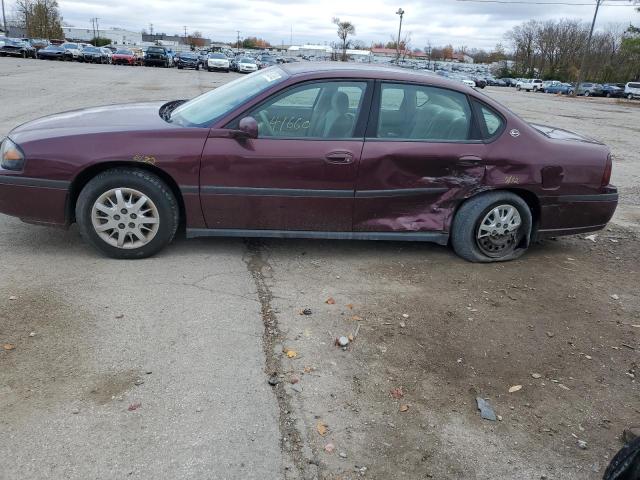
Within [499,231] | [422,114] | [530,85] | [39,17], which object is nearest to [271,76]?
[422,114]

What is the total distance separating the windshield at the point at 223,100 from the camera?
4535 mm

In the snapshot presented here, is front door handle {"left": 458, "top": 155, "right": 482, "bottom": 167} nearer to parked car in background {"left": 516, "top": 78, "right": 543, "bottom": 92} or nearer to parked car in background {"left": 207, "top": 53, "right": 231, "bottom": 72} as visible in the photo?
parked car in background {"left": 207, "top": 53, "right": 231, "bottom": 72}

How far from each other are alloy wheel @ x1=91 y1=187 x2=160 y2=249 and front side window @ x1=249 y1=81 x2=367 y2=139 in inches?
43.1

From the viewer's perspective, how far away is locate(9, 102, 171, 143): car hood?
438 cm

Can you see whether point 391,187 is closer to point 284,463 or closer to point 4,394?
point 284,463

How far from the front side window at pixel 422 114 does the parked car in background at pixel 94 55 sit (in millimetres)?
49059

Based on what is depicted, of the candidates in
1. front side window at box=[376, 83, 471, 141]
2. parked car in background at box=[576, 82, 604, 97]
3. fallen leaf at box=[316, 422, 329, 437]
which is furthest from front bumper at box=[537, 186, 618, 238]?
parked car in background at box=[576, 82, 604, 97]

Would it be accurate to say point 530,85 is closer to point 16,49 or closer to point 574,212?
point 16,49

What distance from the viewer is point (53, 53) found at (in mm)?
45188

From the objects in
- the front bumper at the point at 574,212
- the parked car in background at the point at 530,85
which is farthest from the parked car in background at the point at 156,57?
the front bumper at the point at 574,212

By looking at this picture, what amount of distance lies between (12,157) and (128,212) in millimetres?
993

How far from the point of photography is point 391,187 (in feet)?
15.1

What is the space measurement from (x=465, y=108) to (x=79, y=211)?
10.9 feet

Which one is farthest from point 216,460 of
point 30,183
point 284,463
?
point 30,183
